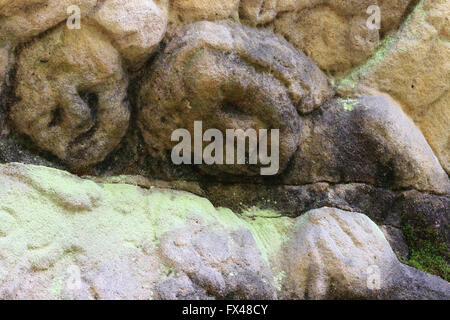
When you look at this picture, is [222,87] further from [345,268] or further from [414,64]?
[414,64]

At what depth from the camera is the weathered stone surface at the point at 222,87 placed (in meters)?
1.97

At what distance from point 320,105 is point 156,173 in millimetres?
826

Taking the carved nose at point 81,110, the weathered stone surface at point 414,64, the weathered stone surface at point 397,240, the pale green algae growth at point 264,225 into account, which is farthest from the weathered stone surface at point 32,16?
the weathered stone surface at point 397,240

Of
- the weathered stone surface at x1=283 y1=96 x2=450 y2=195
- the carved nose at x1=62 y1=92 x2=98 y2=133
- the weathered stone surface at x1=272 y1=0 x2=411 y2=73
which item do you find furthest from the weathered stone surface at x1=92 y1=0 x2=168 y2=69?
the weathered stone surface at x1=283 y1=96 x2=450 y2=195

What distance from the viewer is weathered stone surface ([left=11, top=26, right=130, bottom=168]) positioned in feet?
5.97

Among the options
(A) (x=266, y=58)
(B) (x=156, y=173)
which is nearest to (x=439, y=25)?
(A) (x=266, y=58)

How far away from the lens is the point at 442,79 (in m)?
2.59

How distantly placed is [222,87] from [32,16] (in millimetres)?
721

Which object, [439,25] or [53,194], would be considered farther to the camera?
[439,25]

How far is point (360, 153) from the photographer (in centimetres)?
234

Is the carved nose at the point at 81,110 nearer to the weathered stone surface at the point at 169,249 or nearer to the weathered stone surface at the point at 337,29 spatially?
the weathered stone surface at the point at 169,249

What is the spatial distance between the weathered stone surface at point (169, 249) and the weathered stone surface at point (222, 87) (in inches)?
11.7

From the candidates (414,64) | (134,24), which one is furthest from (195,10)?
(414,64)
